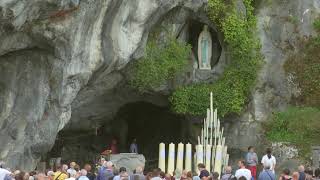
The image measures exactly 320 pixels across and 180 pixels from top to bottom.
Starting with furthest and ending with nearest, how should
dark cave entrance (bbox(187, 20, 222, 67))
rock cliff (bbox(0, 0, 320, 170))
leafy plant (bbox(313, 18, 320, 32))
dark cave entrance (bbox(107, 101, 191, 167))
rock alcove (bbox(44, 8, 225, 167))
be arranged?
dark cave entrance (bbox(107, 101, 191, 167)) → dark cave entrance (bbox(187, 20, 222, 67)) → leafy plant (bbox(313, 18, 320, 32)) → rock alcove (bbox(44, 8, 225, 167)) → rock cliff (bbox(0, 0, 320, 170))

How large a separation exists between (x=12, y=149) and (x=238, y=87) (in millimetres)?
9080

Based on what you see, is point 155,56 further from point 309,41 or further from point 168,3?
point 309,41

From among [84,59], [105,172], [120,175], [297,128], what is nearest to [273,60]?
[297,128]

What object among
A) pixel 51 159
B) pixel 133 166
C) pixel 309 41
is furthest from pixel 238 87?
pixel 51 159

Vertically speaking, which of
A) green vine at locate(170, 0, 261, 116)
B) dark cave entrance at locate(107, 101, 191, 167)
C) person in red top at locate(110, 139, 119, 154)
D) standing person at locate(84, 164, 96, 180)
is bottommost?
standing person at locate(84, 164, 96, 180)

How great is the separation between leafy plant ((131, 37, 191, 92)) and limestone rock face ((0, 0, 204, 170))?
1.44 meters

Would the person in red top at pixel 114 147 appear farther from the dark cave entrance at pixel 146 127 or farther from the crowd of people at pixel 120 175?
the crowd of people at pixel 120 175

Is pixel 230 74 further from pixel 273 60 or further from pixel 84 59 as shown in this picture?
pixel 84 59

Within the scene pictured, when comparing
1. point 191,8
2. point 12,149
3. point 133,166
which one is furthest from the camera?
point 191,8

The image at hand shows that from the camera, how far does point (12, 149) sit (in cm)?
2475

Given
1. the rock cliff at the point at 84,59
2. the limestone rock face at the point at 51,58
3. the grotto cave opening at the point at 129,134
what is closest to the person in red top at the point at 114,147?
the grotto cave opening at the point at 129,134

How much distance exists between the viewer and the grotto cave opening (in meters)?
33.9

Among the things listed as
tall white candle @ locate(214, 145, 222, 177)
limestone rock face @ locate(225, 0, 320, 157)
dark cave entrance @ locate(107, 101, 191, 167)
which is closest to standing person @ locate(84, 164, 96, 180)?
tall white candle @ locate(214, 145, 222, 177)

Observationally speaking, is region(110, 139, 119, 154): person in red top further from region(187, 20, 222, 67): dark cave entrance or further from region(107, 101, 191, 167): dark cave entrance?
region(187, 20, 222, 67): dark cave entrance
